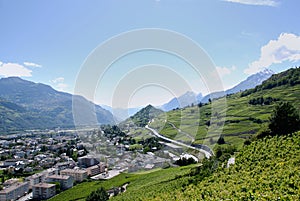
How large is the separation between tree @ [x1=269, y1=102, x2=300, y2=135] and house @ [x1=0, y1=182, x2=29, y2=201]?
32.5 meters

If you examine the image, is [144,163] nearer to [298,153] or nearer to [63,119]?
[298,153]

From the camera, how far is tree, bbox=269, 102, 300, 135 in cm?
1748

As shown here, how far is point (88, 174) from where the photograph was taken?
4347cm

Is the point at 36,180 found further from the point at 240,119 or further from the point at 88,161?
the point at 240,119

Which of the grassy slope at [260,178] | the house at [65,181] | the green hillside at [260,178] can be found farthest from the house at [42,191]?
the grassy slope at [260,178]

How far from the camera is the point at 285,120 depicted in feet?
58.0

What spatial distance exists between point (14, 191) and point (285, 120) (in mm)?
33921

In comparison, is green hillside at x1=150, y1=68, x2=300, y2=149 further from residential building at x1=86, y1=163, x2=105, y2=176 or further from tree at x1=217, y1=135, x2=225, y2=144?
residential building at x1=86, y1=163, x2=105, y2=176

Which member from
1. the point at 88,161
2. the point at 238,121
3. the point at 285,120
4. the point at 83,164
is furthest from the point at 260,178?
the point at 83,164

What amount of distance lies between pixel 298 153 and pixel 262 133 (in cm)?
745

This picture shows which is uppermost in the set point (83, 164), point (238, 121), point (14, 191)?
point (238, 121)

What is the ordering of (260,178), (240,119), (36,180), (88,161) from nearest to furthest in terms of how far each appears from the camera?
(260,178), (36,180), (240,119), (88,161)

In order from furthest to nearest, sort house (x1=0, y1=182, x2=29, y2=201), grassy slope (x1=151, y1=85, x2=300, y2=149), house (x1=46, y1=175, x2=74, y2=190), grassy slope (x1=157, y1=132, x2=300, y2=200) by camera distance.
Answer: grassy slope (x1=151, y1=85, x2=300, y2=149) → house (x1=46, y1=175, x2=74, y2=190) → house (x1=0, y1=182, x2=29, y2=201) → grassy slope (x1=157, y1=132, x2=300, y2=200)

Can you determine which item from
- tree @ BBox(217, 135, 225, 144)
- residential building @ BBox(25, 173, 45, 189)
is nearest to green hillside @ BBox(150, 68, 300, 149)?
tree @ BBox(217, 135, 225, 144)
